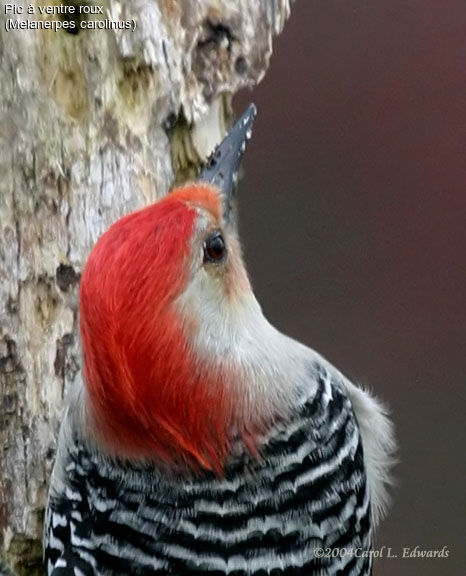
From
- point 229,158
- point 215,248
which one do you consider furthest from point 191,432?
point 229,158

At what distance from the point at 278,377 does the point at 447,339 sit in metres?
1.70

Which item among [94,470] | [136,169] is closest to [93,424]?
[94,470]

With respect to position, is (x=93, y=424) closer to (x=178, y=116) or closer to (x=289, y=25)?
(x=178, y=116)

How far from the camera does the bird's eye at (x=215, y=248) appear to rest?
317 centimetres

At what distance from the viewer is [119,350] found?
9.62 feet

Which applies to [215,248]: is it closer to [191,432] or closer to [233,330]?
[233,330]

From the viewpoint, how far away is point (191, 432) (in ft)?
10.2

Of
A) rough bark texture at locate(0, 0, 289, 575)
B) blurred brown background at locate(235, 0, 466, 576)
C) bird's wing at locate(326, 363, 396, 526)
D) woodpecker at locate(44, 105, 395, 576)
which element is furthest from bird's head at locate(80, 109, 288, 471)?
blurred brown background at locate(235, 0, 466, 576)

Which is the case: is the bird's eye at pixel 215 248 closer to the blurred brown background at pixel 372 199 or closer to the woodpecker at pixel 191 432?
the woodpecker at pixel 191 432

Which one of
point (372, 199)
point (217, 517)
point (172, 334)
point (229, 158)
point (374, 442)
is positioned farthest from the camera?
point (372, 199)

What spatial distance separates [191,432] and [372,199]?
204 centimetres

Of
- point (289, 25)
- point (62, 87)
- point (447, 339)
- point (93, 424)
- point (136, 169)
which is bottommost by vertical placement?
point (93, 424)

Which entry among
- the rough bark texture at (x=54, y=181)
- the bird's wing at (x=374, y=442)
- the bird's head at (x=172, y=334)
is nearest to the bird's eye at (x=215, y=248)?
the bird's head at (x=172, y=334)

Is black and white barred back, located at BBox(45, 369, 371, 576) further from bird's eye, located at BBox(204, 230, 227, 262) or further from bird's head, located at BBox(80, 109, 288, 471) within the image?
bird's eye, located at BBox(204, 230, 227, 262)
